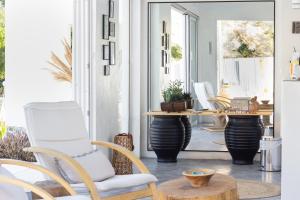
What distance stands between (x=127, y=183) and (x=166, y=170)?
10.8ft

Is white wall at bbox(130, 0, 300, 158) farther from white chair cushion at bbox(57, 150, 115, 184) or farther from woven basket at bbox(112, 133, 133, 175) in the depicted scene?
white chair cushion at bbox(57, 150, 115, 184)

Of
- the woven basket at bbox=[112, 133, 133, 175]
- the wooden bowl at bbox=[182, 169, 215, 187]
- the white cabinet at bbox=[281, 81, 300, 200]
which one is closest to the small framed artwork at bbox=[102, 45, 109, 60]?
the woven basket at bbox=[112, 133, 133, 175]

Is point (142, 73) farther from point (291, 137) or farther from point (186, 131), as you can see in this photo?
point (291, 137)

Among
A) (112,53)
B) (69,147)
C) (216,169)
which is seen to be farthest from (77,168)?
(216,169)

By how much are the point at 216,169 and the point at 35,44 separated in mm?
3380

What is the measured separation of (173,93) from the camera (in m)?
8.87

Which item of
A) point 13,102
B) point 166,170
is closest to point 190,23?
point 166,170

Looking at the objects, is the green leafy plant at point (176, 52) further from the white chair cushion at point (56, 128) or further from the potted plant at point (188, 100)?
the white chair cushion at point (56, 128)

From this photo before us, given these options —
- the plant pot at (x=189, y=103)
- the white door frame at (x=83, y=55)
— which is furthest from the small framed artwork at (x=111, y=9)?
the plant pot at (x=189, y=103)

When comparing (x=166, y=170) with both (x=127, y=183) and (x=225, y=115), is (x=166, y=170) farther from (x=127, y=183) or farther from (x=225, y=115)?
(x=127, y=183)

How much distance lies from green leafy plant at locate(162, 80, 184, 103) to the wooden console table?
0.72 feet

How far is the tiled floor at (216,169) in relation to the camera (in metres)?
7.60

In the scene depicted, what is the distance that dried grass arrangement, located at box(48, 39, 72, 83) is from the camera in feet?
29.5

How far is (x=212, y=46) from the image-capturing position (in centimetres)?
896
